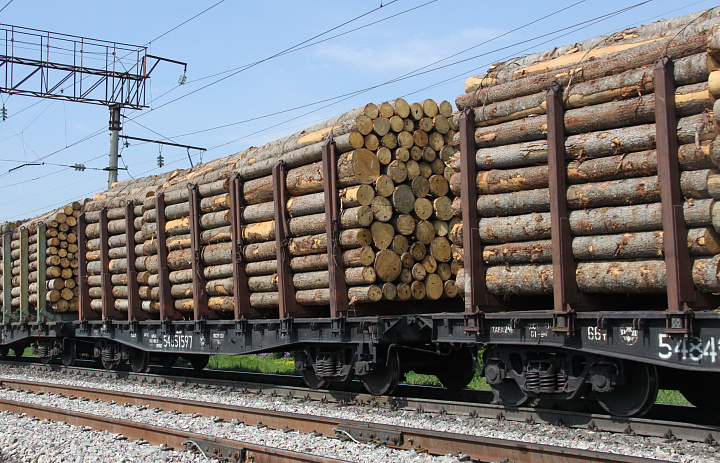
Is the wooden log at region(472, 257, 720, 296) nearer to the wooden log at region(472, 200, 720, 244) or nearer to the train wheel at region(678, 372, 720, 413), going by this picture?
the wooden log at region(472, 200, 720, 244)

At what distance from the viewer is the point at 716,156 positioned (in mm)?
6781

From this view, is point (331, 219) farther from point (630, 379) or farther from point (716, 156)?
point (716, 156)

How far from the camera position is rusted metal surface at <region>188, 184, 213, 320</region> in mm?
13797

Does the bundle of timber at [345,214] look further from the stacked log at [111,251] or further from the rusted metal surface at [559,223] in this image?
the rusted metal surface at [559,223]

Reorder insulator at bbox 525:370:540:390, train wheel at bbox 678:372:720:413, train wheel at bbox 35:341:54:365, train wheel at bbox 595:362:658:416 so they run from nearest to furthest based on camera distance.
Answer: train wheel at bbox 595:362:658:416 < train wheel at bbox 678:372:720:413 < insulator at bbox 525:370:540:390 < train wheel at bbox 35:341:54:365

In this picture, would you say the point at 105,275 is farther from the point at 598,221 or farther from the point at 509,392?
the point at 598,221

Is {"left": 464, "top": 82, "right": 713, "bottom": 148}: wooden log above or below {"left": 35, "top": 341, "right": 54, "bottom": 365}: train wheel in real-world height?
above

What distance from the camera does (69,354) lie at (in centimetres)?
1878

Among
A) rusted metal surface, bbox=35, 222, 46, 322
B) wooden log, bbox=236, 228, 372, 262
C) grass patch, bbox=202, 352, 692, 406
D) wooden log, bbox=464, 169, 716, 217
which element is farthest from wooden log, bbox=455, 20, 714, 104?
rusted metal surface, bbox=35, 222, 46, 322

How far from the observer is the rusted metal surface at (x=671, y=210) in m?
6.95

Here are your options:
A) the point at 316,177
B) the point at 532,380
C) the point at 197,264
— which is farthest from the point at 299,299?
the point at 532,380

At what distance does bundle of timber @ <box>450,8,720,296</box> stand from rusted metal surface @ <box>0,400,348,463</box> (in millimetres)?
3442

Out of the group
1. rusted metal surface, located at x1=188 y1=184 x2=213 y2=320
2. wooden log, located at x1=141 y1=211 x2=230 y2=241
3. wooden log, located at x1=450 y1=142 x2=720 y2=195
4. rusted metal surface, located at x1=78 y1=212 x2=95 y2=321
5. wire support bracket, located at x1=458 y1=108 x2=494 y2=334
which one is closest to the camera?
wooden log, located at x1=450 y1=142 x2=720 y2=195

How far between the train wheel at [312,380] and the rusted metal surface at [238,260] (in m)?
1.55
